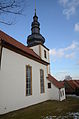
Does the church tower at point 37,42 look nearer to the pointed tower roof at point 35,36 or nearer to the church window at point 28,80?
the pointed tower roof at point 35,36

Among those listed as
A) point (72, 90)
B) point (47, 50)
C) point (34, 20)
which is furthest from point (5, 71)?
point (72, 90)

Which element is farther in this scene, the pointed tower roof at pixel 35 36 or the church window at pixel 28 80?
the pointed tower roof at pixel 35 36

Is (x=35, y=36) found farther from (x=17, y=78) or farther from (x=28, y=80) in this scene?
(x=17, y=78)

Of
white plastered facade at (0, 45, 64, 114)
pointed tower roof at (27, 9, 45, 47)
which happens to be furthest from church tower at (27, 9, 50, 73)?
white plastered facade at (0, 45, 64, 114)

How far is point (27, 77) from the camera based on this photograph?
10766 mm

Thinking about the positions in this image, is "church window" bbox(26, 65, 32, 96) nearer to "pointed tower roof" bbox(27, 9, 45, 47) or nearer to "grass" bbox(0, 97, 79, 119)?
"grass" bbox(0, 97, 79, 119)

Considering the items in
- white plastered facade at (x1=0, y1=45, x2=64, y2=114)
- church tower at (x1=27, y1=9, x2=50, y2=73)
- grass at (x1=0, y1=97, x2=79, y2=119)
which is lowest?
grass at (x1=0, y1=97, x2=79, y2=119)

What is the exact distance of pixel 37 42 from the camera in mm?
18156

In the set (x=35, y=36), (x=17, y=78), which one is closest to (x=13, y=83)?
(x=17, y=78)

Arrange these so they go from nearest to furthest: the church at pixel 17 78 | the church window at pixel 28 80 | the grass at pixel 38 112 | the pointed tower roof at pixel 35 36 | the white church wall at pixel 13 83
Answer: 1. the grass at pixel 38 112
2. the white church wall at pixel 13 83
3. the church at pixel 17 78
4. the church window at pixel 28 80
5. the pointed tower roof at pixel 35 36

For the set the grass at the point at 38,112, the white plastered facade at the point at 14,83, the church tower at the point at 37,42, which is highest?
the church tower at the point at 37,42

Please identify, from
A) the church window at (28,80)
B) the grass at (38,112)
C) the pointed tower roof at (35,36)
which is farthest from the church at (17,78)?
the pointed tower roof at (35,36)

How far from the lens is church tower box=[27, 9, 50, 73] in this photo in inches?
684

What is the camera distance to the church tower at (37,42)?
17375 mm
